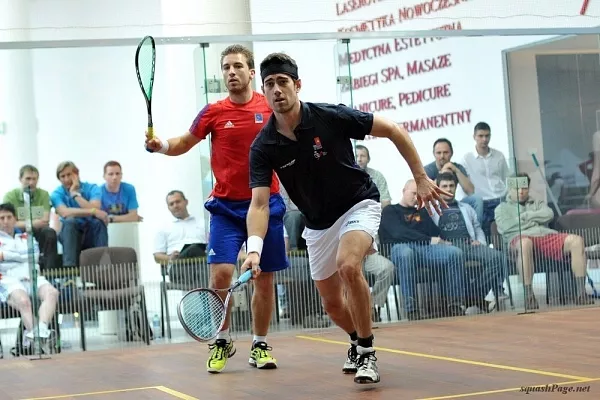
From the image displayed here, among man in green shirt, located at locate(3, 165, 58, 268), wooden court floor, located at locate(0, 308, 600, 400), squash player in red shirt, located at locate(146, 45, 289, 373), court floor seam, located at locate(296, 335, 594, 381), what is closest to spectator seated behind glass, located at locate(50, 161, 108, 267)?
man in green shirt, located at locate(3, 165, 58, 268)

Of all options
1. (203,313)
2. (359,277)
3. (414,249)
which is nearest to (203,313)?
(203,313)

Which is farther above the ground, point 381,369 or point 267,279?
point 267,279

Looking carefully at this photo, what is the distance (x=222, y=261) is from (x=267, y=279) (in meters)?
0.31

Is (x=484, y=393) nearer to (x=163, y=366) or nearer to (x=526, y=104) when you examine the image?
(x=163, y=366)

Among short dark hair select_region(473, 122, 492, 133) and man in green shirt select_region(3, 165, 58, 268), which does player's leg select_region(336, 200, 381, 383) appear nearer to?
man in green shirt select_region(3, 165, 58, 268)

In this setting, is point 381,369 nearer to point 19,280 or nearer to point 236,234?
point 236,234

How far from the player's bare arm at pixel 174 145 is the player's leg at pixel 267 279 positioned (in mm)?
549

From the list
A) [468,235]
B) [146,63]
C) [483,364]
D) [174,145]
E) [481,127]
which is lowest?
[483,364]

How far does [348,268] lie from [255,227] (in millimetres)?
483

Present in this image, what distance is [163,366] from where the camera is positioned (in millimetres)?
6855

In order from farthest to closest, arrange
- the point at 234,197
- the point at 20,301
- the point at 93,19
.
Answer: the point at 93,19, the point at 20,301, the point at 234,197

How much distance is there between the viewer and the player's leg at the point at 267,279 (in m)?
6.26

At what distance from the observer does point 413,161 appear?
5309mm

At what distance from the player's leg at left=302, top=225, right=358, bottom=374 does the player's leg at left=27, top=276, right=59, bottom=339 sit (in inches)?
121
